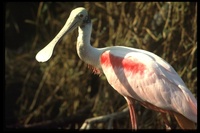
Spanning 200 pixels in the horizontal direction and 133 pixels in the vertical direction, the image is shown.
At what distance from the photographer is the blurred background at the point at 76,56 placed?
704 centimetres

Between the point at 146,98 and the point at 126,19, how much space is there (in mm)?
2398

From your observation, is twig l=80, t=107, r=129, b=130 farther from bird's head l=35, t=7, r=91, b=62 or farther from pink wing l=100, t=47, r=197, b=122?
bird's head l=35, t=7, r=91, b=62

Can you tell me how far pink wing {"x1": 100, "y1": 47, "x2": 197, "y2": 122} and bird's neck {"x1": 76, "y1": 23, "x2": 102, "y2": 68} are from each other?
0.06 m

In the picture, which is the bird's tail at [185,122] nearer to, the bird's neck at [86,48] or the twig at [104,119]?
the bird's neck at [86,48]

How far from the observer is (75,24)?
212 inches

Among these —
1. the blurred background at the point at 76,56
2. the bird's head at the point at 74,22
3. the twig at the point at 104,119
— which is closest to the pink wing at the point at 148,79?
the bird's head at the point at 74,22

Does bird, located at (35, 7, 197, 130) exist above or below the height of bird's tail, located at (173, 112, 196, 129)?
above

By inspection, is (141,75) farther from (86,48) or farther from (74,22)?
(74,22)

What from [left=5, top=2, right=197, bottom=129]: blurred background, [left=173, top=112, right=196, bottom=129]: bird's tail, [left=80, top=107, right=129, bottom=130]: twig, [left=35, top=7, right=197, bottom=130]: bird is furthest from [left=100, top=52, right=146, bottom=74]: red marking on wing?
[left=5, top=2, right=197, bottom=129]: blurred background

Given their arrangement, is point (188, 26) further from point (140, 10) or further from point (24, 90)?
point (24, 90)

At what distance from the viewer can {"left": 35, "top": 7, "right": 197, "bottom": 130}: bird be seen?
16.5 feet

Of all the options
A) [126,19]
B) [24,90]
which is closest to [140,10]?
[126,19]

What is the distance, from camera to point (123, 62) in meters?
5.32

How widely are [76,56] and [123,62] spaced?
9.80 feet
